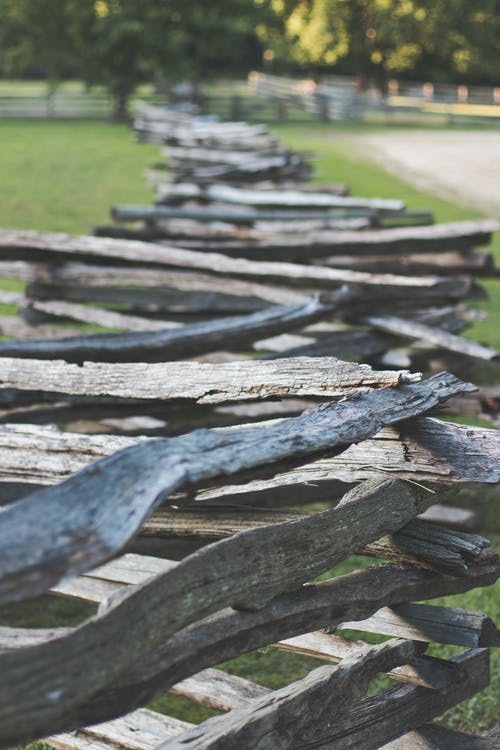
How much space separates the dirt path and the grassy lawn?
57 centimetres

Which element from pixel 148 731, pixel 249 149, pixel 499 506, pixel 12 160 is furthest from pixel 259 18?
pixel 148 731

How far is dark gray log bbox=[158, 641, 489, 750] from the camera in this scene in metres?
2.34

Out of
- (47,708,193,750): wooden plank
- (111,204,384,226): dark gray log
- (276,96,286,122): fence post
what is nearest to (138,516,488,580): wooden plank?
(47,708,193,750): wooden plank

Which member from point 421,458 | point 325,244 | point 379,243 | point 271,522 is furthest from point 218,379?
point 379,243

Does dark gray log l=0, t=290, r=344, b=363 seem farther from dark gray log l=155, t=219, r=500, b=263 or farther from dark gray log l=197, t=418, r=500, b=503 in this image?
dark gray log l=197, t=418, r=500, b=503

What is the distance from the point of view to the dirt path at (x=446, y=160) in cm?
1778

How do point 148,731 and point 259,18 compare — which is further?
point 259,18

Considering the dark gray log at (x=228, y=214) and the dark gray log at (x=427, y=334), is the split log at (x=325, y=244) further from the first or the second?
the dark gray log at (x=228, y=214)

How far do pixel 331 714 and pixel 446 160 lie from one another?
72.5 feet

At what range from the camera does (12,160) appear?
779 inches

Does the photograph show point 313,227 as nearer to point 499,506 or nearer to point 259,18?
point 499,506

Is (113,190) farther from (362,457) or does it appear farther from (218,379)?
(362,457)

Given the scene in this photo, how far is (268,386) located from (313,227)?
5.62 meters

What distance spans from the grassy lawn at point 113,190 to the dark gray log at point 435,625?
23.3 inches
